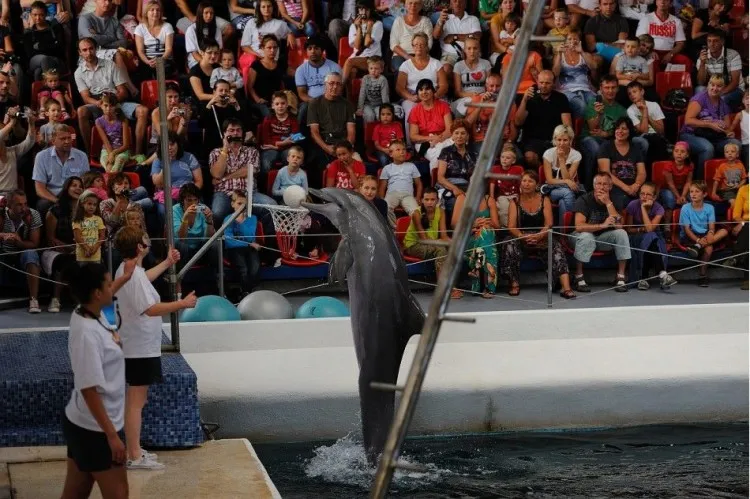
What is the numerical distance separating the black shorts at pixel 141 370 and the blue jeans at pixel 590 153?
674 cm

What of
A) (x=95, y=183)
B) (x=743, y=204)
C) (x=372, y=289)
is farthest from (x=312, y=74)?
(x=372, y=289)

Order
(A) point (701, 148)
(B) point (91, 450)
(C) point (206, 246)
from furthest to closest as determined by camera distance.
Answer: (A) point (701, 148) → (C) point (206, 246) → (B) point (91, 450)

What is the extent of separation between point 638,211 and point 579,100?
1919 mm

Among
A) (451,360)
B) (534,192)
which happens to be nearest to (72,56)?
(534,192)

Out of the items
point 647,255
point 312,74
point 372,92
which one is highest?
point 312,74

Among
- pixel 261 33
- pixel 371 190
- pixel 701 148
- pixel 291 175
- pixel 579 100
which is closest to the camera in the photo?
pixel 371 190

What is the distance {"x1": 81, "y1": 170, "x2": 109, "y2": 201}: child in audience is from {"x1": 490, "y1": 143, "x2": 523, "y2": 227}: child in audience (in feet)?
11.4

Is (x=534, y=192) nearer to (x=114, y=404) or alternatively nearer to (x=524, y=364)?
(x=524, y=364)

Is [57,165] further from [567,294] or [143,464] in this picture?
[143,464]

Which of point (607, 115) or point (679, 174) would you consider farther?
point (607, 115)

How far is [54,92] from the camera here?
1239cm

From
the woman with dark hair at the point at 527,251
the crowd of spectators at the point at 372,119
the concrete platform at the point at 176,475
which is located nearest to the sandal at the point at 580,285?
the crowd of spectators at the point at 372,119

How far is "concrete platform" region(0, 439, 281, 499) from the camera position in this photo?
6.65 metres

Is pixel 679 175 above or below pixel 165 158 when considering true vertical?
below
